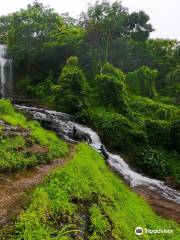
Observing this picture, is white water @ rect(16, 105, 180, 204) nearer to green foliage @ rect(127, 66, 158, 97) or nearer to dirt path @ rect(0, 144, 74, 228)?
dirt path @ rect(0, 144, 74, 228)

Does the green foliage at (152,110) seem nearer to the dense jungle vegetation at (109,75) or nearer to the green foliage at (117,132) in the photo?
the dense jungle vegetation at (109,75)

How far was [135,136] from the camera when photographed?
23.1m

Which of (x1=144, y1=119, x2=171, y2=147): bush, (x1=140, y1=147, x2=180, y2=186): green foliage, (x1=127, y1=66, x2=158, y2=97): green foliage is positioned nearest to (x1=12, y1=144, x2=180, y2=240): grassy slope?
(x1=140, y1=147, x2=180, y2=186): green foliage

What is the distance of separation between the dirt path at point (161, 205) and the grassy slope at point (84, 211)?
77 cm

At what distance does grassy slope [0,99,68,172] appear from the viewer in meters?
11.3

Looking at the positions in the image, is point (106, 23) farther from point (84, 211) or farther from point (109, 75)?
point (84, 211)

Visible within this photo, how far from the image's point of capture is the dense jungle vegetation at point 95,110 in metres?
8.62

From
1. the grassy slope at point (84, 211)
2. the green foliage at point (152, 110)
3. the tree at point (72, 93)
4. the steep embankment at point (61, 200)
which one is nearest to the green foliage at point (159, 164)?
the green foliage at point (152, 110)

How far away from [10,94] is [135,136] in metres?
14.2

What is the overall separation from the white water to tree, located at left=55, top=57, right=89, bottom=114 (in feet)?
3.38

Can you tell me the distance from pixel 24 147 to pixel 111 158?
733 cm

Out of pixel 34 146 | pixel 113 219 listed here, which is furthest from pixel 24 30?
pixel 113 219

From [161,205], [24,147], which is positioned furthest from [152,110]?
[24,147]

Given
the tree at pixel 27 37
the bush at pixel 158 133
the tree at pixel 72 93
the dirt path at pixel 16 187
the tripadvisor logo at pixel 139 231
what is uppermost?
the tree at pixel 27 37
